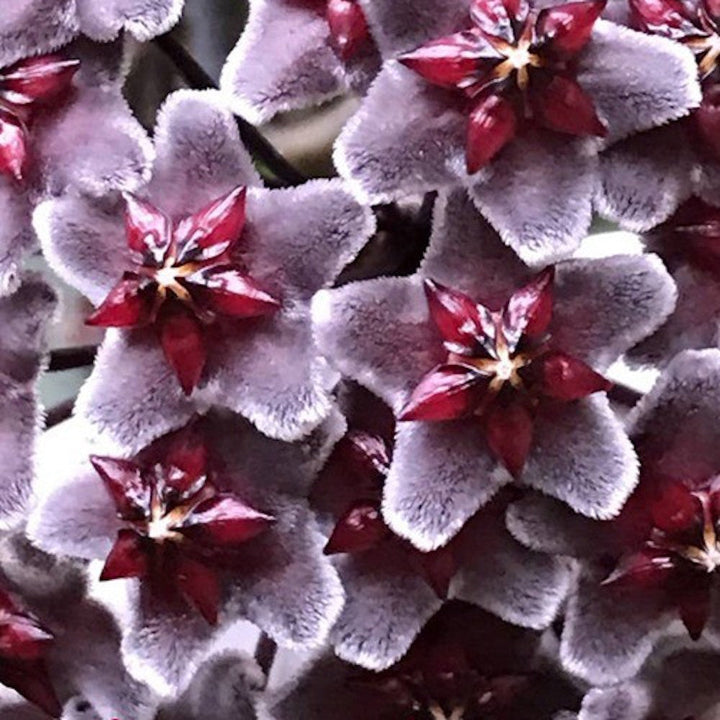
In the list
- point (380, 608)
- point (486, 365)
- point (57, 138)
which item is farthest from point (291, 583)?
point (57, 138)

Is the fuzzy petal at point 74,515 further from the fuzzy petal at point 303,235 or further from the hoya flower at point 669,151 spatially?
the hoya flower at point 669,151

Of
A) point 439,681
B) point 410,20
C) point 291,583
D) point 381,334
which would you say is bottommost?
point 439,681

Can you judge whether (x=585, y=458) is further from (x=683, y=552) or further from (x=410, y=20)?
(x=410, y=20)

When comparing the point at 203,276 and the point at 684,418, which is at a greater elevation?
the point at 203,276

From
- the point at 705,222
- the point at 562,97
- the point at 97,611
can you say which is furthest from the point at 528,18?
the point at 97,611

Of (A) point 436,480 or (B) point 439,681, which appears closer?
(A) point 436,480

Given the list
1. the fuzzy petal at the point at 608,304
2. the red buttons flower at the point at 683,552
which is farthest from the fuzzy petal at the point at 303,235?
the red buttons flower at the point at 683,552

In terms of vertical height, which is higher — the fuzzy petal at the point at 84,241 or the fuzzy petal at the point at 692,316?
the fuzzy petal at the point at 84,241
